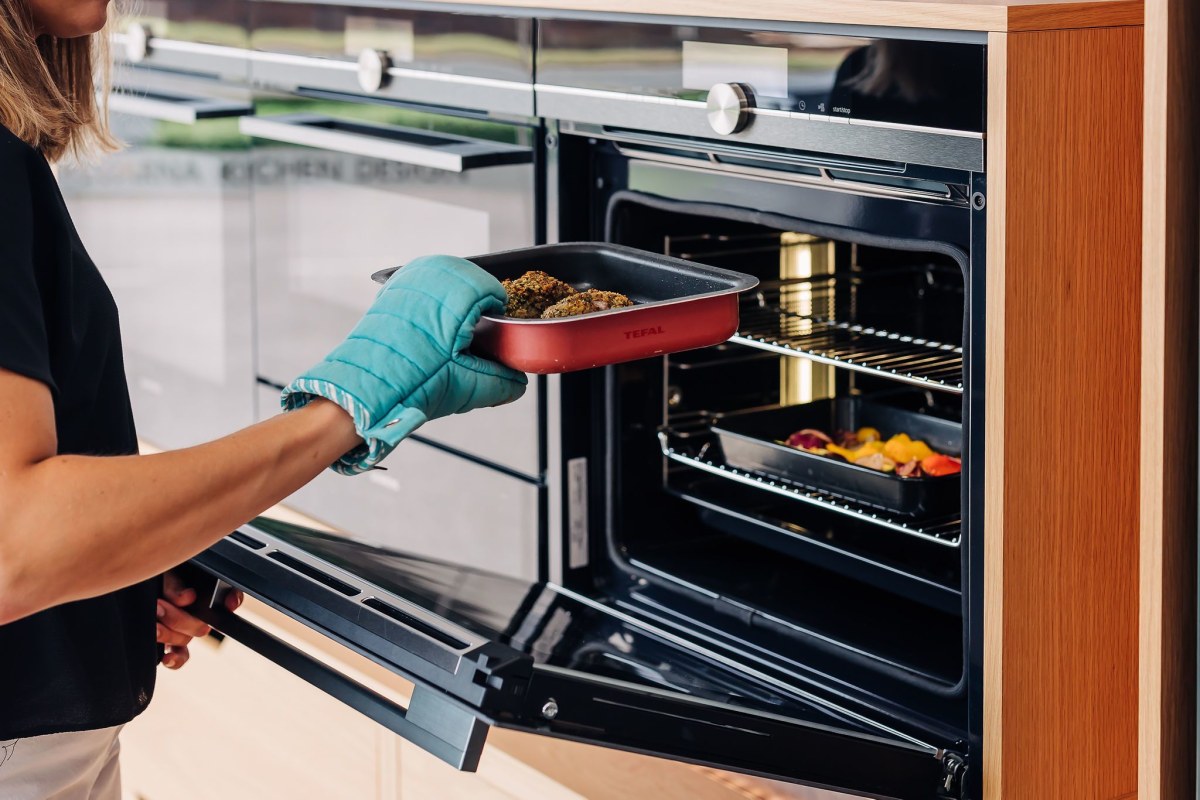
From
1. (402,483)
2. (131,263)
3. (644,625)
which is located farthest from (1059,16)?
(131,263)

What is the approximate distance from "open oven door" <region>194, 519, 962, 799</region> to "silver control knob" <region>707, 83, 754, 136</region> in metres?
0.51

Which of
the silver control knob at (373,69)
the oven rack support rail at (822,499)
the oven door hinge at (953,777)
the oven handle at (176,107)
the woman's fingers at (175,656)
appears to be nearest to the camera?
the oven door hinge at (953,777)

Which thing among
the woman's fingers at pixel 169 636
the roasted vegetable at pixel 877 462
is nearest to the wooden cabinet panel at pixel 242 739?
the woman's fingers at pixel 169 636

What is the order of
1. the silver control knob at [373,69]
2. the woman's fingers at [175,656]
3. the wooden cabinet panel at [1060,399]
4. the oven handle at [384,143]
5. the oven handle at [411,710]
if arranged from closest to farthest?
the oven handle at [411,710], the wooden cabinet panel at [1060,399], the woman's fingers at [175,656], the oven handle at [384,143], the silver control knob at [373,69]

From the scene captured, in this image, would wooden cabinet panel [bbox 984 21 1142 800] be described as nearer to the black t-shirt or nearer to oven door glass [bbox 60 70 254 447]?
the black t-shirt

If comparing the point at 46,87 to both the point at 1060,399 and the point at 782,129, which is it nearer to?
the point at 782,129

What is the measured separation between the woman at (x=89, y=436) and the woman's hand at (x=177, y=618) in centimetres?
5

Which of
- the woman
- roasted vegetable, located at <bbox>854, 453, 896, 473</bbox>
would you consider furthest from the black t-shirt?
roasted vegetable, located at <bbox>854, 453, 896, 473</bbox>

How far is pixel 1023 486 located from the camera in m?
1.20

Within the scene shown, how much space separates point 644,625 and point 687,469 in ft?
0.83

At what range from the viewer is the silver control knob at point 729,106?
1335 mm

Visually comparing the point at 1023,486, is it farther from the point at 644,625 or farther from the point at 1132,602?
the point at 644,625

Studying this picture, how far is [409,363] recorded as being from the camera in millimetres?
1055

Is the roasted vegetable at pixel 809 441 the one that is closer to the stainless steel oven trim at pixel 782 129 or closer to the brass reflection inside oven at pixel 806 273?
the brass reflection inside oven at pixel 806 273
